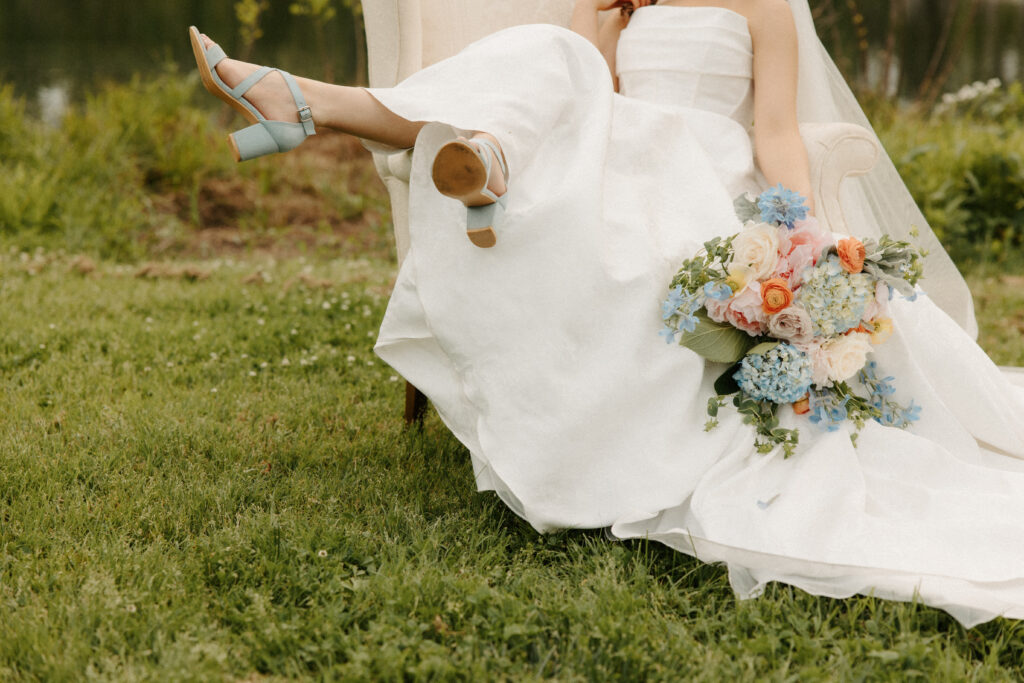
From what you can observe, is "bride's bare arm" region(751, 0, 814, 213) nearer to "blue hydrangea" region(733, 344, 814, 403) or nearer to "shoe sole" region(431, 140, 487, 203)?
"blue hydrangea" region(733, 344, 814, 403)

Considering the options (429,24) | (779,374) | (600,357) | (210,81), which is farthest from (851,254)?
(429,24)

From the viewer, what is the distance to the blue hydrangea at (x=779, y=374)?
200 centimetres

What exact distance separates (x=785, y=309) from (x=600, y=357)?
1.37 feet

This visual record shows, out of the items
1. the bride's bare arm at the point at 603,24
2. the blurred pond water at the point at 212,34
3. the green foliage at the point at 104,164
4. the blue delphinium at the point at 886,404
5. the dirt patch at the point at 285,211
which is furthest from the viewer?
the blurred pond water at the point at 212,34

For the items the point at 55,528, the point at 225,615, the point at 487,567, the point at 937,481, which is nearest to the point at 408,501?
the point at 487,567

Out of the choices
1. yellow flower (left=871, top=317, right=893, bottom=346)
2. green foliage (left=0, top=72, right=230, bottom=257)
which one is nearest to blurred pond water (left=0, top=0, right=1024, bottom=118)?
green foliage (left=0, top=72, right=230, bottom=257)

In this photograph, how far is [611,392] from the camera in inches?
80.4

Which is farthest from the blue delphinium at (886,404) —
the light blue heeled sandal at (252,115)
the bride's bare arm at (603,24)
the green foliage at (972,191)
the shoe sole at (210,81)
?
the green foliage at (972,191)

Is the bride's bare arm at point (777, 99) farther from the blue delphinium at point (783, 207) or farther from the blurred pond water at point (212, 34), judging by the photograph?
the blurred pond water at point (212, 34)

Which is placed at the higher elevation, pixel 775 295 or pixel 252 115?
pixel 252 115

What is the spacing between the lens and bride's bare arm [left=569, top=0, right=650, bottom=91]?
288 centimetres

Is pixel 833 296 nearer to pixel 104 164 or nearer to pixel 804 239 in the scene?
pixel 804 239

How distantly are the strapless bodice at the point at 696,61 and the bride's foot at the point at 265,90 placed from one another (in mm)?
1129

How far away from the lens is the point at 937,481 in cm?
212
